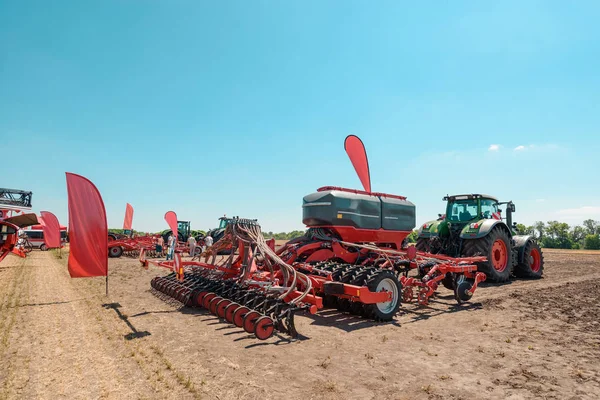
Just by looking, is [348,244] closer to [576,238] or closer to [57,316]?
[57,316]

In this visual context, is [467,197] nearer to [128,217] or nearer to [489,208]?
[489,208]

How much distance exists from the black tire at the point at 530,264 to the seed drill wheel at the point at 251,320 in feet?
33.9

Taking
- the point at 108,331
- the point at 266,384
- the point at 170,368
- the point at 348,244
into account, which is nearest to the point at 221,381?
the point at 266,384

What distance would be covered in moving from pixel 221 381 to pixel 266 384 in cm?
44

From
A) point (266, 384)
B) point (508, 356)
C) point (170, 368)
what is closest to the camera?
point (266, 384)

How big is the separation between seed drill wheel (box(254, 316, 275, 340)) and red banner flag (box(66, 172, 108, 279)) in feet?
11.7

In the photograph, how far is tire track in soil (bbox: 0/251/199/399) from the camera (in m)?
3.31

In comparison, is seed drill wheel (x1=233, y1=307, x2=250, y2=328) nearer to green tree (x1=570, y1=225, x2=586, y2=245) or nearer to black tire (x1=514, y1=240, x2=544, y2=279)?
black tire (x1=514, y1=240, x2=544, y2=279)

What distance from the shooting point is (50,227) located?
18.3 metres

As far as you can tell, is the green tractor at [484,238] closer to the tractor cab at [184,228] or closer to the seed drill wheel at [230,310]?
the seed drill wheel at [230,310]

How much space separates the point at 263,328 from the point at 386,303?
2.62 m

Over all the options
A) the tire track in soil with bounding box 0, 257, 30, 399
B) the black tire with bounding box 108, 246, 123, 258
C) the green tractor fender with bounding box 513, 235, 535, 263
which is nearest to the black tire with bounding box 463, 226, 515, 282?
the green tractor fender with bounding box 513, 235, 535, 263

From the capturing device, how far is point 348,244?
725cm

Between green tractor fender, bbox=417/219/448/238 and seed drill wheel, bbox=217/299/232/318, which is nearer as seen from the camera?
seed drill wheel, bbox=217/299/232/318
